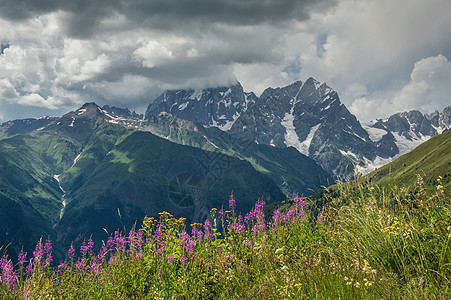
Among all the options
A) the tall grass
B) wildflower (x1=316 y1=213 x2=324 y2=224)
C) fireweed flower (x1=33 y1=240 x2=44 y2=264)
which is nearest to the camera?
the tall grass

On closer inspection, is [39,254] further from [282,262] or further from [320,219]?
[320,219]

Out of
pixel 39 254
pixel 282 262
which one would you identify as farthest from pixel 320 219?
pixel 39 254

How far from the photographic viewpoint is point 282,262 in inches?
222

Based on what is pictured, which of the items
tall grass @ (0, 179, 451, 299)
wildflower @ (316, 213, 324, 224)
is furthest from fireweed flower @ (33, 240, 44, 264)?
wildflower @ (316, 213, 324, 224)

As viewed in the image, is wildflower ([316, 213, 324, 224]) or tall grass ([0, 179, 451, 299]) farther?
wildflower ([316, 213, 324, 224])

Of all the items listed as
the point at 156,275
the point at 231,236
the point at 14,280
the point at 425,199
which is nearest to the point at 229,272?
the point at 156,275

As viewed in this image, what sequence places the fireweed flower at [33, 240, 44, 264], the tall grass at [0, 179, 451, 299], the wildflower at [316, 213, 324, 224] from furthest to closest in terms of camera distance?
the wildflower at [316, 213, 324, 224] < the fireweed flower at [33, 240, 44, 264] < the tall grass at [0, 179, 451, 299]

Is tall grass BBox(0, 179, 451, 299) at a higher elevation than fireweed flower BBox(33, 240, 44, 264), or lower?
lower

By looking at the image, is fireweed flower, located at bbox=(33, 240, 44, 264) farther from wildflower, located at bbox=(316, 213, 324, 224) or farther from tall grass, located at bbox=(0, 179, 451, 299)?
wildflower, located at bbox=(316, 213, 324, 224)

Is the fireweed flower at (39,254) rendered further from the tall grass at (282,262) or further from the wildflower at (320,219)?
the wildflower at (320,219)

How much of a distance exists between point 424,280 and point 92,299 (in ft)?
20.3

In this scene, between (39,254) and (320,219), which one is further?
(320,219)

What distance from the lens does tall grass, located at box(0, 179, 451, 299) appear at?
173 inches

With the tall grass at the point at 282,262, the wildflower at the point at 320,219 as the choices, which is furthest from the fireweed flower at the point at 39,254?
the wildflower at the point at 320,219
